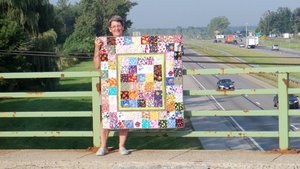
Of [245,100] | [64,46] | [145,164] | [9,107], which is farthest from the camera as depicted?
[64,46]

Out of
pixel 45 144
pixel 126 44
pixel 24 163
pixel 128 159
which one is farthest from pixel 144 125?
pixel 45 144

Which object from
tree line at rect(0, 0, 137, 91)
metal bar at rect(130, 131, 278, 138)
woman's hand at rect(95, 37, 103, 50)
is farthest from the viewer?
tree line at rect(0, 0, 137, 91)

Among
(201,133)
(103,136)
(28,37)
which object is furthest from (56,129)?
(201,133)

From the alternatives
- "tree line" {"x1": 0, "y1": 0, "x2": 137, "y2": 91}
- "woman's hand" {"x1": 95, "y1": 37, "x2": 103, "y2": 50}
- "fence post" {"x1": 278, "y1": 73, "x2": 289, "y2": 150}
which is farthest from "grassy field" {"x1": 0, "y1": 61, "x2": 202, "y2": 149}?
"fence post" {"x1": 278, "y1": 73, "x2": 289, "y2": 150}

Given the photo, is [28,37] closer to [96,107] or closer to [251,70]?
[96,107]

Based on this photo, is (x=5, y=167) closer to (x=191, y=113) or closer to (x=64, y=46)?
(x=191, y=113)

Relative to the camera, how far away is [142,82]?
688cm

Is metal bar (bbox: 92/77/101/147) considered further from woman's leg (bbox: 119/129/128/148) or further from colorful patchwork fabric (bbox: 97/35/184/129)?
woman's leg (bbox: 119/129/128/148)

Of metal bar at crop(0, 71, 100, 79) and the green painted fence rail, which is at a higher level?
metal bar at crop(0, 71, 100, 79)

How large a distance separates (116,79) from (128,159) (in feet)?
3.47

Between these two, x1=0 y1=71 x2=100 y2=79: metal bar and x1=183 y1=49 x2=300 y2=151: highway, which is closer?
x1=0 y1=71 x2=100 y2=79: metal bar

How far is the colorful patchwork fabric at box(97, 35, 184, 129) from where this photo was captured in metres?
6.79

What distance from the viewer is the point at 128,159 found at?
6730mm

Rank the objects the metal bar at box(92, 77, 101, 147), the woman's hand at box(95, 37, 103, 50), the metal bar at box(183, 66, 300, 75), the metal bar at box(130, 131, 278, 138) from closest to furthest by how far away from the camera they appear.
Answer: the metal bar at box(183, 66, 300, 75), the woman's hand at box(95, 37, 103, 50), the metal bar at box(130, 131, 278, 138), the metal bar at box(92, 77, 101, 147)
